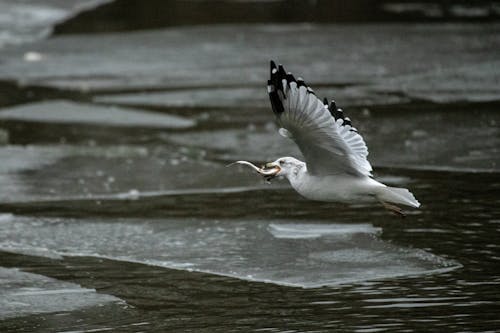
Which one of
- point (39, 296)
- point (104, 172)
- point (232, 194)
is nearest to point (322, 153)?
point (39, 296)

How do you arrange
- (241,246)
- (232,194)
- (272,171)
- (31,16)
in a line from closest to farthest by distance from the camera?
(272,171), (241,246), (232,194), (31,16)

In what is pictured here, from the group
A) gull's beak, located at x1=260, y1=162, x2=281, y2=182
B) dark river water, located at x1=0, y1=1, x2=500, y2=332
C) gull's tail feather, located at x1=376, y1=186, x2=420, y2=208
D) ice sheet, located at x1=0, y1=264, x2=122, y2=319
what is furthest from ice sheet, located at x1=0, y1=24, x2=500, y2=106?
ice sheet, located at x1=0, y1=264, x2=122, y2=319

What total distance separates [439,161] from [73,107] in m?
5.86

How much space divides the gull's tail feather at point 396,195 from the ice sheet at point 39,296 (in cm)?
198

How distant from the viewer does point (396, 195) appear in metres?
8.06

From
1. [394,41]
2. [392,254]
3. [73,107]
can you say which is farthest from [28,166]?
[394,41]

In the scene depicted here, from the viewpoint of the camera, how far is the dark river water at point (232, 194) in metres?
7.52

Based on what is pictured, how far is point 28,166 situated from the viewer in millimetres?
12523

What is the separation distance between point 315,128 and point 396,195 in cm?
85

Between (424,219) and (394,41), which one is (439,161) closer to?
(424,219)

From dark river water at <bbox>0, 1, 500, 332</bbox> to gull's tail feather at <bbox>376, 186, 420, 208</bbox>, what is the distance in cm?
51

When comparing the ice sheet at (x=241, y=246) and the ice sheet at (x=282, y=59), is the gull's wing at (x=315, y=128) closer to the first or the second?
the ice sheet at (x=241, y=246)

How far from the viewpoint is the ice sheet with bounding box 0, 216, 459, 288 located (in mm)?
8305

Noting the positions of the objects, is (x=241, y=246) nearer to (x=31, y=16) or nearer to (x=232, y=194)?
(x=232, y=194)
